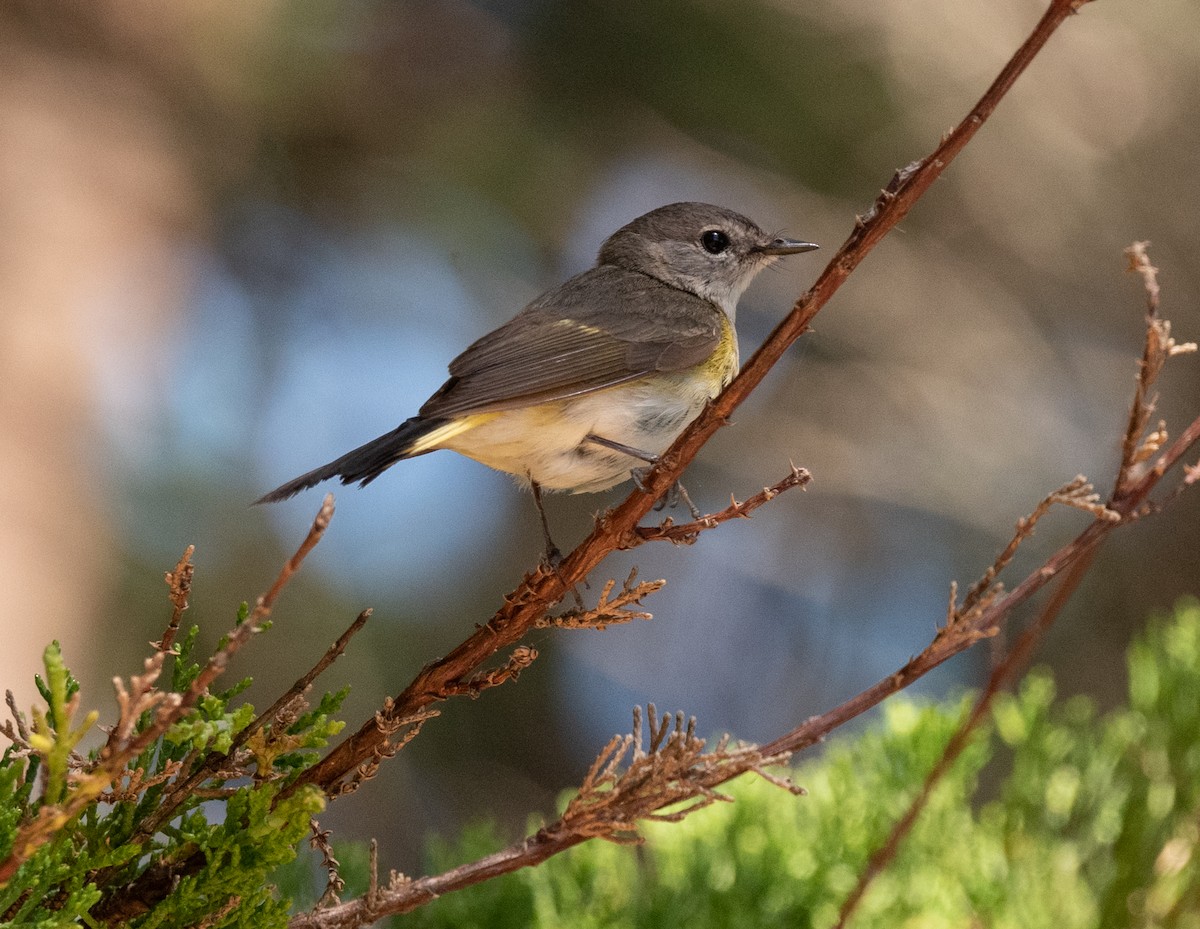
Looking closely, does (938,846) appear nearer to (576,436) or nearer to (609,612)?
(609,612)

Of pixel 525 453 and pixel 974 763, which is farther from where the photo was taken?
pixel 525 453

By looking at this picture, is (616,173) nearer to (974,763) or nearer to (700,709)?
(700,709)

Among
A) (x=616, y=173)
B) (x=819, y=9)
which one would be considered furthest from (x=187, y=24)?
(x=819, y=9)

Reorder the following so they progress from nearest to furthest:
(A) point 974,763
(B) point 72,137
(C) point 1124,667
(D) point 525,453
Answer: (A) point 974,763 < (D) point 525,453 < (B) point 72,137 < (C) point 1124,667

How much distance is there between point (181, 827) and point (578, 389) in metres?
1.31

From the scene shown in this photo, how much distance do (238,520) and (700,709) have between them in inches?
75.8

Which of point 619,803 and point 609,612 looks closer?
point 619,803

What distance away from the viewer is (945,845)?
1858 mm

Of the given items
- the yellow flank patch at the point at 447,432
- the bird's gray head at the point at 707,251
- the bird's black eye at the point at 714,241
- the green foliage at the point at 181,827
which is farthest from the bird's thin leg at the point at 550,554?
the bird's black eye at the point at 714,241

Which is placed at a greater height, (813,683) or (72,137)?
(72,137)

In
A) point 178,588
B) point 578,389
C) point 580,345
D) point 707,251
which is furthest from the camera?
point 707,251

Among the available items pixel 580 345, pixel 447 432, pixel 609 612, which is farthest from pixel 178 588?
pixel 580 345

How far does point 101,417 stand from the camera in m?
3.76

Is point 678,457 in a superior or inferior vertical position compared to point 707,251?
inferior
